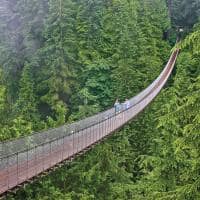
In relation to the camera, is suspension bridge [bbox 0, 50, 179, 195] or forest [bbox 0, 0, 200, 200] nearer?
suspension bridge [bbox 0, 50, 179, 195]

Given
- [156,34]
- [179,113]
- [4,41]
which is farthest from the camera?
[156,34]

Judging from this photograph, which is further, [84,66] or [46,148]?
[84,66]

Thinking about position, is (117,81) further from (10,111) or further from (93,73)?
(10,111)

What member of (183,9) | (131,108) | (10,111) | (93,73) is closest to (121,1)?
(93,73)

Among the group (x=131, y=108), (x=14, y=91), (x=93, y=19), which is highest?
(x=93, y=19)

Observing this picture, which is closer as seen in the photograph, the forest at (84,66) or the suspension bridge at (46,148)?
the suspension bridge at (46,148)

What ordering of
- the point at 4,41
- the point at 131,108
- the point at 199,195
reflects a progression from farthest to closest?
the point at 4,41, the point at 131,108, the point at 199,195

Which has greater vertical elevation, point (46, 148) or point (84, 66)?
point (46, 148)

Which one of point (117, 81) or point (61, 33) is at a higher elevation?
point (61, 33)
